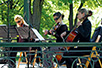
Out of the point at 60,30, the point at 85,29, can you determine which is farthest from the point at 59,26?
the point at 85,29

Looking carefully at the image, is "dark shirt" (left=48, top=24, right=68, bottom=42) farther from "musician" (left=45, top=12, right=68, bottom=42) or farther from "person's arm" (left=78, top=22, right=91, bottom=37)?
"person's arm" (left=78, top=22, right=91, bottom=37)

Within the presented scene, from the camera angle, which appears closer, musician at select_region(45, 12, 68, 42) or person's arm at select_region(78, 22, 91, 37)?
person's arm at select_region(78, 22, 91, 37)

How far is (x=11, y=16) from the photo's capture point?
1299 cm

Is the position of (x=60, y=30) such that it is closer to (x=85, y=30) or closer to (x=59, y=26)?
(x=59, y=26)

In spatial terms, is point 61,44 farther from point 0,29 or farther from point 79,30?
point 0,29

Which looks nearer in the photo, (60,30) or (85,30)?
(85,30)

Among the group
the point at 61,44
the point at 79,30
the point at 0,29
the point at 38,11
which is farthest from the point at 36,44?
the point at 38,11

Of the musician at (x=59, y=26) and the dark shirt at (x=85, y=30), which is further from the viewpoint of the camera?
the musician at (x=59, y=26)

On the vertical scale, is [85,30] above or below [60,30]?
above

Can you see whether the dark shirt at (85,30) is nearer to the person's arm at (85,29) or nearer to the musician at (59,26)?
the person's arm at (85,29)

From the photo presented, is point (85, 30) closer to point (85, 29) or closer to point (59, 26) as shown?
point (85, 29)

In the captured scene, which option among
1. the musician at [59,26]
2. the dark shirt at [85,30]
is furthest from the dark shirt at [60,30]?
the dark shirt at [85,30]

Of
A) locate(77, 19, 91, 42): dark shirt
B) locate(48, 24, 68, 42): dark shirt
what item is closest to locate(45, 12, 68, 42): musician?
locate(48, 24, 68, 42): dark shirt

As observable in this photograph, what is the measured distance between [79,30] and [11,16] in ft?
25.8
